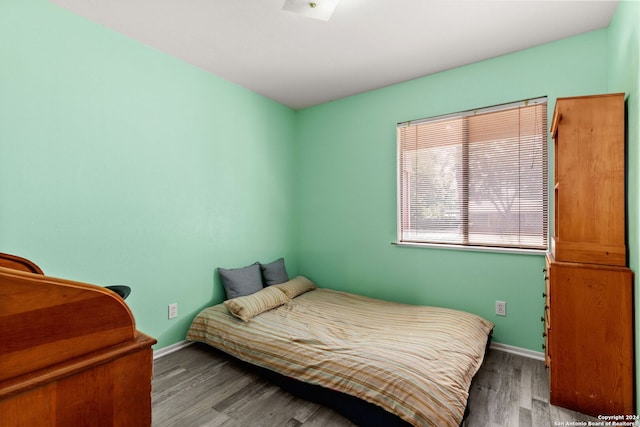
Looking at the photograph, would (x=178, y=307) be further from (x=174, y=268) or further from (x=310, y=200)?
(x=310, y=200)

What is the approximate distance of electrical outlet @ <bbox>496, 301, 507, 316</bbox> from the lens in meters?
2.59

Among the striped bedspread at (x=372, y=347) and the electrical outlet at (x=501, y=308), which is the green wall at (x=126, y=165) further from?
the electrical outlet at (x=501, y=308)

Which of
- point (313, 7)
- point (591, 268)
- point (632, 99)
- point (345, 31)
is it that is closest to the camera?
point (632, 99)

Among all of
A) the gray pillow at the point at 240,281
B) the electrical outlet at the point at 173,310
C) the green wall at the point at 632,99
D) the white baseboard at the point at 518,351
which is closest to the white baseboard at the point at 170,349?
the electrical outlet at the point at 173,310

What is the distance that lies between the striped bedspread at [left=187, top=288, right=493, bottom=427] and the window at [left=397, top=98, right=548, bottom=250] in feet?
2.45

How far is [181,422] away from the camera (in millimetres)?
1769

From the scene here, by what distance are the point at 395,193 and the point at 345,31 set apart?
156 cm

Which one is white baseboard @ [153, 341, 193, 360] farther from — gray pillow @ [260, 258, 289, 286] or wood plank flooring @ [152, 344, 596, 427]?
gray pillow @ [260, 258, 289, 286]

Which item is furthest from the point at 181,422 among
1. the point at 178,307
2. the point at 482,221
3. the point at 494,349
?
the point at 482,221

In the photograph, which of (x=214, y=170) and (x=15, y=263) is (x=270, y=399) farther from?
(x=214, y=170)

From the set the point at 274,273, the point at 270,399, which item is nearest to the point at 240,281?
the point at 274,273

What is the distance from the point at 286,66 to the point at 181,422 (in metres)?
2.77

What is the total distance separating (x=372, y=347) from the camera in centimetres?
203

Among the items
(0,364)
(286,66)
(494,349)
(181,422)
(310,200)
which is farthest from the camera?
(310,200)
